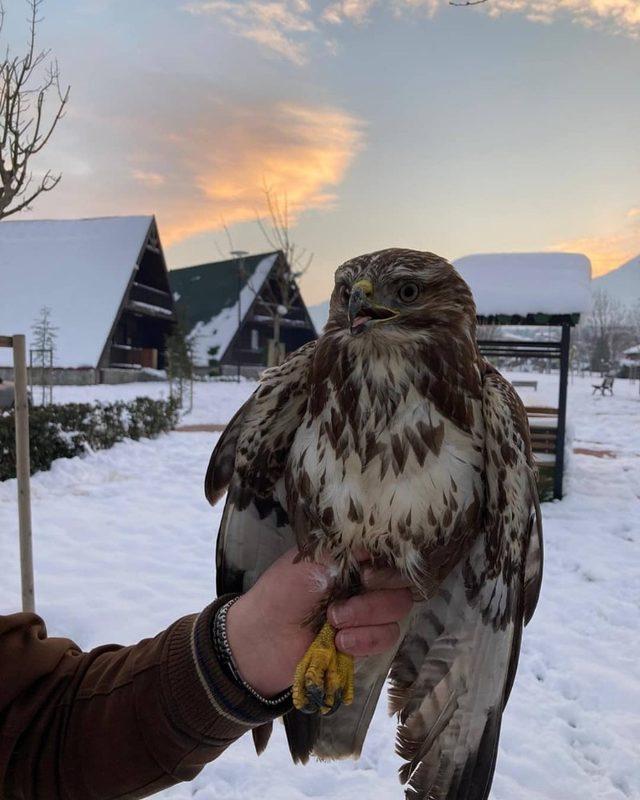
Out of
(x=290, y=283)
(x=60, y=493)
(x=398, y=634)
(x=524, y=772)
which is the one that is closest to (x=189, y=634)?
(x=398, y=634)

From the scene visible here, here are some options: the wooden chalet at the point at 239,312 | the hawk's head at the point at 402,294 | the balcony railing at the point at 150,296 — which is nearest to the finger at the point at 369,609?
the hawk's head at the point at 402,294

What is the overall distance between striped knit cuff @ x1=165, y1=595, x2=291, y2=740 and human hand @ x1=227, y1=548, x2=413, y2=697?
0.07 m

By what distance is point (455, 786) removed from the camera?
6.82ft

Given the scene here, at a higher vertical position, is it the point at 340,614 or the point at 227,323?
the point at 227,323

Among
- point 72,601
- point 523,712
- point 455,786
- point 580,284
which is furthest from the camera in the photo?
point 580,284

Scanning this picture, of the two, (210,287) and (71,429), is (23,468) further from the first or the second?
(210,287)

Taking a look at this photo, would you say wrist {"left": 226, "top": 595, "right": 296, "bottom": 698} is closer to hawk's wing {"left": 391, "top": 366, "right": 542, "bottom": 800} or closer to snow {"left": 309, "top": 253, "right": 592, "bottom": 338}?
hawk's wing {"left": 391, "top": 366, "right": 542, "bottom": 800}

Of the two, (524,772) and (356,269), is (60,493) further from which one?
(356,269)

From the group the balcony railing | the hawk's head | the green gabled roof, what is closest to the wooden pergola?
the hawk's head

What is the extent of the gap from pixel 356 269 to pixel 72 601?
3963 millimetres

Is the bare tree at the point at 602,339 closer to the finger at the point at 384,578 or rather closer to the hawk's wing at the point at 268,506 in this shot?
the hawk's wing at the point at 268,506

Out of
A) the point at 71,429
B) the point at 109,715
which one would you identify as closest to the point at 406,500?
the point at 109,715

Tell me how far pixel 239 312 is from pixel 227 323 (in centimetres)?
97

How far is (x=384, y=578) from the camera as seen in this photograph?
71.4 inches
